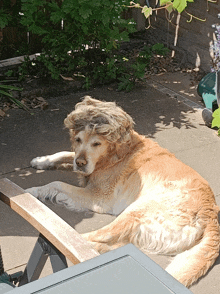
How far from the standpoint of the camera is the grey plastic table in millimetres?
1253

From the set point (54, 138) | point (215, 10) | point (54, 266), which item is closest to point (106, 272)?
point (54, 266)

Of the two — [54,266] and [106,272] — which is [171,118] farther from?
[106,272]

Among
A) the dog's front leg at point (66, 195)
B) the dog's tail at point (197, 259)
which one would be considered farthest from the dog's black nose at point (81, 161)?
the dog's tail at point (197, 259)

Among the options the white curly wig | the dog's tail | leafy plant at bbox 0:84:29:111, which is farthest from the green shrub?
the dog's tail

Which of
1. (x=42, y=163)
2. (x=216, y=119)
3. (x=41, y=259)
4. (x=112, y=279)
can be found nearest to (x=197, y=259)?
(x=41, y=259)

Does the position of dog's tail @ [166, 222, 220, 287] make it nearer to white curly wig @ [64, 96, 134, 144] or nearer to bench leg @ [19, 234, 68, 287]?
bench leg @ [19, 234, 68, 287]

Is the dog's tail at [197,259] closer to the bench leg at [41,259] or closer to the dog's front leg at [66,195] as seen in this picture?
the bench leg at [41,259]

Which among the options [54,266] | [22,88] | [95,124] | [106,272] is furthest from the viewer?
[22,88]

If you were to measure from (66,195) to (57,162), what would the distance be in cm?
76

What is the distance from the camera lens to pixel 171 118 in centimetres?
647

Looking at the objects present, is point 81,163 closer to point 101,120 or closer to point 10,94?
point 101,120

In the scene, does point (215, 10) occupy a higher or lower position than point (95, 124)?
higher

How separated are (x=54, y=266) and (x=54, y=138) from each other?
11.8ft

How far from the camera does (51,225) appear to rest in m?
2.25
